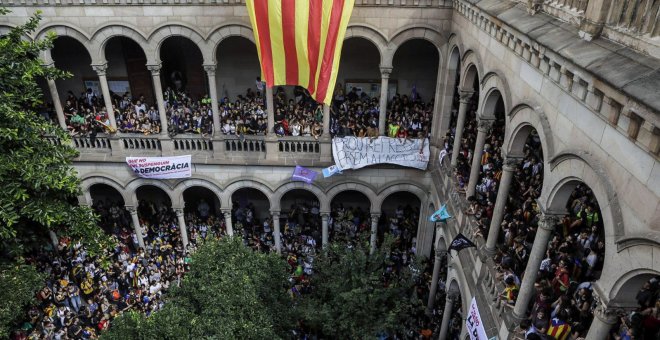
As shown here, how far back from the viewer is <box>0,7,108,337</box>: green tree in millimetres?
14766

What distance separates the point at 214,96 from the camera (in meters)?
20.6

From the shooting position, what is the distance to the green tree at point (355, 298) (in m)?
16.2

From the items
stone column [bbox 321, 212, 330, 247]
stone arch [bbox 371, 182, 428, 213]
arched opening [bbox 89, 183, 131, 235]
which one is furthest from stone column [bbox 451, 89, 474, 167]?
arched opening [bbox 89, 183, 131, 235]

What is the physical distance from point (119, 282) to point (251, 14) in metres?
13.7

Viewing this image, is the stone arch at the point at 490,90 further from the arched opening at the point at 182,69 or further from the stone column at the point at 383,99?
the arched opening at the point at 182,69

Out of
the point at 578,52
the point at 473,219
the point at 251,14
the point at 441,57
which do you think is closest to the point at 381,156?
the point at 441,57

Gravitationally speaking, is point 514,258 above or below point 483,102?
below

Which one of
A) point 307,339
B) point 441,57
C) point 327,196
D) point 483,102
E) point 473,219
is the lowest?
point 307,339

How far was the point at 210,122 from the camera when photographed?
22.2 metres

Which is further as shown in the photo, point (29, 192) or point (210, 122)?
point (210, 122)

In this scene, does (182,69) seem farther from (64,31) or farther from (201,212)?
(201,212)

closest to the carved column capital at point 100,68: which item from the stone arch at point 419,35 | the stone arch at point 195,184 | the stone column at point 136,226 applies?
the stone arch at point 195,184

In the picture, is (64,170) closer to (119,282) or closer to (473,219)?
(119,282)

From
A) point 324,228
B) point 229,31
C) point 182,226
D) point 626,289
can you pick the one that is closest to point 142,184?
point 182,226
